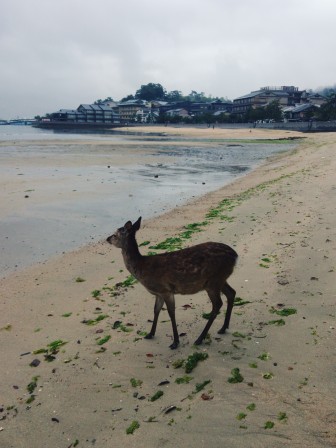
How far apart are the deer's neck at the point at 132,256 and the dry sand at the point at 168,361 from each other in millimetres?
1057

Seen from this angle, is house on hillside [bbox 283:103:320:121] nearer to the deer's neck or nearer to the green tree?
the green tree

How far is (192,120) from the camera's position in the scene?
139 metres

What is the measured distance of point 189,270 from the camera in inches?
229

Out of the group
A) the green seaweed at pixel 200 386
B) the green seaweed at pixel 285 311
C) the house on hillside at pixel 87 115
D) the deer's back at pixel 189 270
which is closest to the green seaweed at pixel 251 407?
the green seaweed at pixel 200 386

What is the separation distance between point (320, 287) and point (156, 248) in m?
4.62

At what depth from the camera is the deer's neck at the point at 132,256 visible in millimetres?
6227

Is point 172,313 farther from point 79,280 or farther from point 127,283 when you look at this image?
point 79,280

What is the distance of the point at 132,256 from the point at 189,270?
0.99 metres

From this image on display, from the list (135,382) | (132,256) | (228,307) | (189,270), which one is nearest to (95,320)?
(132,256)

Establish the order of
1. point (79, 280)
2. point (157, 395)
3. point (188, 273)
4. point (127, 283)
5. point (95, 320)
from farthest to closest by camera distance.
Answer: point (79, 280), point (127, 283), point (95, 320), point (188, 273), point (157, 395)

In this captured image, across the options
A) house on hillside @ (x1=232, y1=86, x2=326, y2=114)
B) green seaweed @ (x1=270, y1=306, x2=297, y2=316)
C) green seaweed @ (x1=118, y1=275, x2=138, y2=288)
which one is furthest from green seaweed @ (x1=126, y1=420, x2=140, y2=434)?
house on hillside @ (x1=232, y1=86, x2=326, y2=114)

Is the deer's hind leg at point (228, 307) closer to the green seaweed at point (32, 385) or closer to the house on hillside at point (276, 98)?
the green seaweed at point (32, 385)

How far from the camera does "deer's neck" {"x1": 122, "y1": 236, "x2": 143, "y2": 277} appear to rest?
6.23m

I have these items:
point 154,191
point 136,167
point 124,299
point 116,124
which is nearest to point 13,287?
point 124,299
